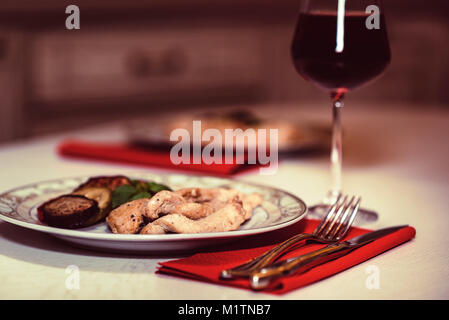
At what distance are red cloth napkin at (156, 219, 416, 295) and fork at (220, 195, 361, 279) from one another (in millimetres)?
11

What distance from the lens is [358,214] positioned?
38.2 inches

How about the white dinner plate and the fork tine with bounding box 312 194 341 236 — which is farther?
the fork tine with bounding box 312 194 341 236

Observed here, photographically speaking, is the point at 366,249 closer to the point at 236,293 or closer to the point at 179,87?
the point at 236,293

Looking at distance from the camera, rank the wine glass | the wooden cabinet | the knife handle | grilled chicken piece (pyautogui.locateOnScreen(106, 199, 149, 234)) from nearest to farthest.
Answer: the knife handle
grilled chicken piece (pyautogui.locateOnScreen(106, 199, 149, 234))
the wine glass
the wooden cabinet

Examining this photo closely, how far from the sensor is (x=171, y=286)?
2.15ft

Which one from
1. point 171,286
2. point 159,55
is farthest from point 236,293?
point 159,55

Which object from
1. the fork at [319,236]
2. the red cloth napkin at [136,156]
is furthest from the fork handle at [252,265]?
the red cloth napkin at [136,156]

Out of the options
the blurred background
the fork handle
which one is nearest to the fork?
the fork handle

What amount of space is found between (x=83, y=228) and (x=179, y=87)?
2526 millimetres

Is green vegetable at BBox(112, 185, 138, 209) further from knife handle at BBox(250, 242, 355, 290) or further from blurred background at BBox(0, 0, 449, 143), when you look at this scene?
blurred background at BBox(0, 0, 449, 143)

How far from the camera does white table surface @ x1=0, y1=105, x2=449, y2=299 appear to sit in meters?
0.65

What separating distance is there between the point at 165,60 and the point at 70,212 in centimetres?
249

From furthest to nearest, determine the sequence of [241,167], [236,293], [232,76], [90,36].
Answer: [232,76]
[90,36]
[241,167]
[236,293]

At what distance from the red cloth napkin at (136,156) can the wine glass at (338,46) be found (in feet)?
1.03
